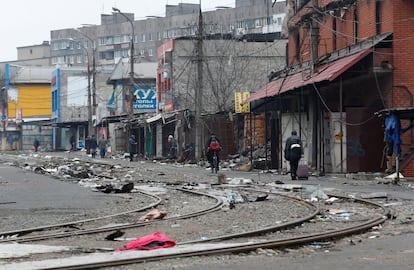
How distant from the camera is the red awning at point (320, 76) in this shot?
27406mm

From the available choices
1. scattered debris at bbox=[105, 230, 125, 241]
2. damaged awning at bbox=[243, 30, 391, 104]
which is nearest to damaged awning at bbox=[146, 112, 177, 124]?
damaged awning at bbox=[243, 30, 391, 104]

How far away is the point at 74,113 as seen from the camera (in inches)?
3765

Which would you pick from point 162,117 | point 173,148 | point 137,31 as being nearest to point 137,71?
point 162,117

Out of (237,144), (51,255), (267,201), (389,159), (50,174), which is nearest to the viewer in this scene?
(51,255)

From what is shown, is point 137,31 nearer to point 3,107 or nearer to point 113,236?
point 3,107

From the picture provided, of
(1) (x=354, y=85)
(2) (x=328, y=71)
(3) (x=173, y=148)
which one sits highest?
(2) (x=328, y=71)

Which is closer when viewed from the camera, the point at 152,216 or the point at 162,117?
the point at 152,216

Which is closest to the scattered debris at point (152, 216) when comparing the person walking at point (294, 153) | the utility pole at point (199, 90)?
the person walking at point (294, 153)

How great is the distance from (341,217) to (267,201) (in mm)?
4227

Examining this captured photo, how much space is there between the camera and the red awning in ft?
89.9

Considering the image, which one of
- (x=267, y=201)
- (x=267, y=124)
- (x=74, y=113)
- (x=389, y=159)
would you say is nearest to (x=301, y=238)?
(x=267, y=201)

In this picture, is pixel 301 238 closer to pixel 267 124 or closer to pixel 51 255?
pixel 51 255

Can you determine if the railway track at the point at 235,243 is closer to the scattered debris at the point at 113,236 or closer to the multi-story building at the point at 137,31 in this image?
the scattered debris at the point at 113,236

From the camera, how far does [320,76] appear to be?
28.9 metres
